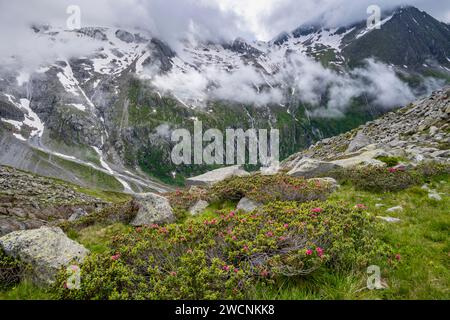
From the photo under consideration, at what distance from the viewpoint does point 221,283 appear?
687cm

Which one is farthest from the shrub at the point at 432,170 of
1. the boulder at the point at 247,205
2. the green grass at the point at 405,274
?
the boulder at the point at 247,205

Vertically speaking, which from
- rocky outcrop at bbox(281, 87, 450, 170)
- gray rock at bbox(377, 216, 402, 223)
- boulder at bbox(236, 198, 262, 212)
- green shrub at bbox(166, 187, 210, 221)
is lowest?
gray rock at bbox(377, 216, 402, 223)

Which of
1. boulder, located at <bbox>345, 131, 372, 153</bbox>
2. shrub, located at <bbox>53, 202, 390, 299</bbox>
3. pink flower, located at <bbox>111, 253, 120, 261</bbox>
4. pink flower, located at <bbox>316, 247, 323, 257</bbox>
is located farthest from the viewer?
boulder, located at <bbox>345, 131, 372, 153</bbox>

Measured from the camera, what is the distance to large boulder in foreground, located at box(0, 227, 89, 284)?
8.70 metres

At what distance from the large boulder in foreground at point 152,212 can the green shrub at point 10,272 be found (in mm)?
5959

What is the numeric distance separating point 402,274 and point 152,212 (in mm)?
10595

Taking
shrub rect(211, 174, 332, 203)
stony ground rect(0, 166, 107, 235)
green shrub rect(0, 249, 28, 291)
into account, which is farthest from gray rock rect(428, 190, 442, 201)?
stony ground rect(0, 166, 107, 235)

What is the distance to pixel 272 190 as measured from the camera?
50.9 feet

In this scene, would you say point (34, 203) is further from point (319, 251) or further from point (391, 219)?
point (319, 251)

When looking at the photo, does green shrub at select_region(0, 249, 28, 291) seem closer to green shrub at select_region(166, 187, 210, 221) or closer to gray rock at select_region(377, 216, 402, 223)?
green shrub at select_region(166, 187, 210, 221)

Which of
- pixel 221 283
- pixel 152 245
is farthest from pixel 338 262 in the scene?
pixel 152 245

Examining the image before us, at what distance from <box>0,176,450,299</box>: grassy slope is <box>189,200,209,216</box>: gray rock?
4.53 meters

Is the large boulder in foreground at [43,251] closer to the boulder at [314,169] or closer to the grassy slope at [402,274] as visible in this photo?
the grassy slope at [402,274]
